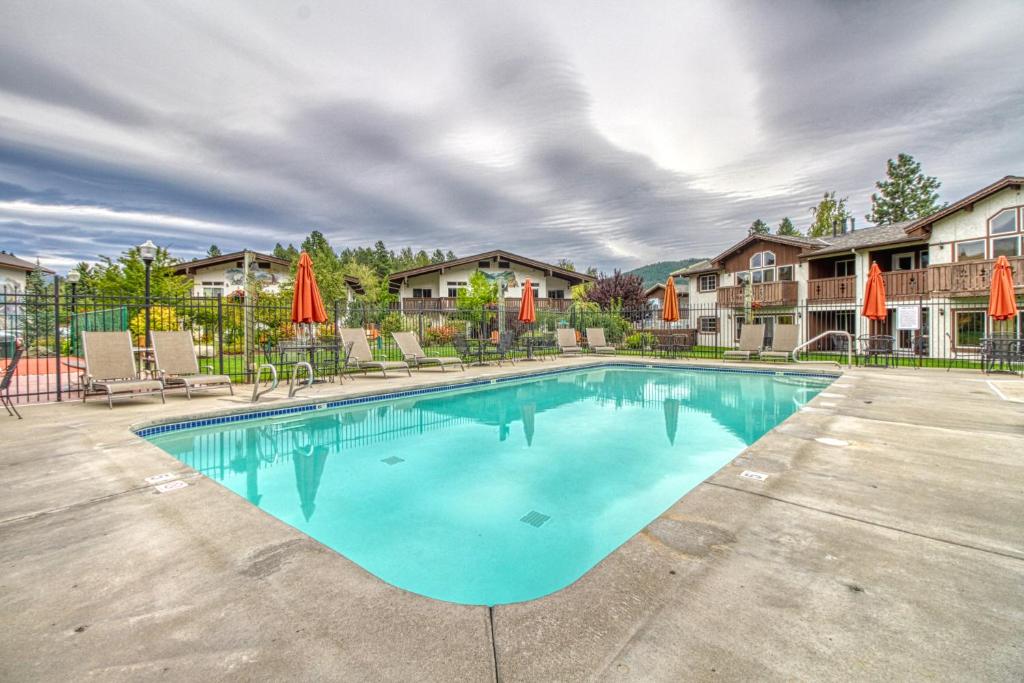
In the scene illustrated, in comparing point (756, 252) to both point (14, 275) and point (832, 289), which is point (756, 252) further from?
point (14, 275)

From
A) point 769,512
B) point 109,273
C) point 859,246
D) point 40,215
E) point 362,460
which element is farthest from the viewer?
point 40,215

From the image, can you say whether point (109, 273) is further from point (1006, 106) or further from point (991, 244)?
point (1006, 106)

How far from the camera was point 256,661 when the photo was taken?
139 centimetres

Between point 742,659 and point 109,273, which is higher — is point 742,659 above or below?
below

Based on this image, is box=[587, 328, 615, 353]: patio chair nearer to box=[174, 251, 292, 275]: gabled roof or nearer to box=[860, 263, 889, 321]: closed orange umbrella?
box=[860, 263, 889, 321]: closed orange umbrella

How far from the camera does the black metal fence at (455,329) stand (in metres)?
9.96

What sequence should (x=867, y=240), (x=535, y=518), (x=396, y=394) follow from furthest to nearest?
(x=867, y=240) → (x=396, y=394) → (x=535, y=518)

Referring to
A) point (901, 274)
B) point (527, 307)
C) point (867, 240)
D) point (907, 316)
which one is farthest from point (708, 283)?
point (527, 307)

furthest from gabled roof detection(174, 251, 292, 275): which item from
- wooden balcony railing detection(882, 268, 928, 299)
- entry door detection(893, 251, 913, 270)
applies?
entry door detection(893, 251, 913, 270)

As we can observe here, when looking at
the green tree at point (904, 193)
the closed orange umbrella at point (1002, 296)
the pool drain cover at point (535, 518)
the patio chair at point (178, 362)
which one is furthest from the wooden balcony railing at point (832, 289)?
the patio chair at point (178, 362)

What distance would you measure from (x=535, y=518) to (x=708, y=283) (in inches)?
987

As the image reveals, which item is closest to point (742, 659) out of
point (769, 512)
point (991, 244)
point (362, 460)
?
point (769, 512)

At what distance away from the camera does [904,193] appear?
3244cm

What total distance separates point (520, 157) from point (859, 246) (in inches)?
559
